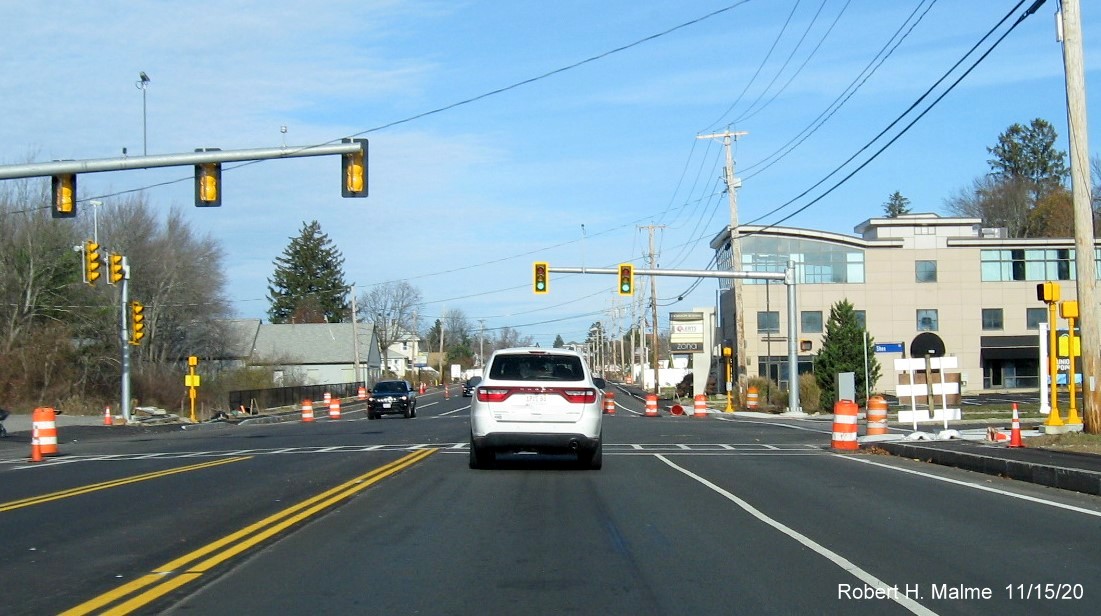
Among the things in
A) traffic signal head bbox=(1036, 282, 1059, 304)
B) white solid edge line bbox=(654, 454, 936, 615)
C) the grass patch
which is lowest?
white solid edge line bbox=(654, 454, 936, 615)

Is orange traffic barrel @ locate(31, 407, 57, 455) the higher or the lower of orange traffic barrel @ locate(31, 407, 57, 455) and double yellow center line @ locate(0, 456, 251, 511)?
the higher

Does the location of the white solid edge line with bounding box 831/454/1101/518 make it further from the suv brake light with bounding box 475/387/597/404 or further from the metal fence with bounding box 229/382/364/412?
the metal fence with bounding box 229/382/364/412

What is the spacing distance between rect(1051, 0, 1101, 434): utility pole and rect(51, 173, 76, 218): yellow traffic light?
1993 centimetres

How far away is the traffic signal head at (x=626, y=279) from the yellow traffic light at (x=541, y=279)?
2.83 meters

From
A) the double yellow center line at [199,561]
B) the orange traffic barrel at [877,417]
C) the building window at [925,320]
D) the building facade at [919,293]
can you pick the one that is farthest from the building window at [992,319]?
the double yellow center line at [199,561]

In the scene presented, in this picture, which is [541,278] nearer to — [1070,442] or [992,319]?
[1070,442]

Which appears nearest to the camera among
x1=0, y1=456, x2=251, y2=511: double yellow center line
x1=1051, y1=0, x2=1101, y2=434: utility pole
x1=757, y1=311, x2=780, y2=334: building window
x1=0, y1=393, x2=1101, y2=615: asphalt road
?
x1=0, y1=393, x2=1101, y2=615: asphalt road

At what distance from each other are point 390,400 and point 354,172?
26.3m

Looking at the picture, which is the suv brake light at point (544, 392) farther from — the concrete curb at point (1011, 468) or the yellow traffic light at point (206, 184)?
the yellow traffic light at point (206, 184)

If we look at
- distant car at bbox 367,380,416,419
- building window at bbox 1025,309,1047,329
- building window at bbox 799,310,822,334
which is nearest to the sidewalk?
distant car at bbox 367,380,416,419

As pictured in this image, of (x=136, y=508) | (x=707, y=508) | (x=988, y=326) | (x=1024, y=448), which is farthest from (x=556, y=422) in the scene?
(x=988, y=326)

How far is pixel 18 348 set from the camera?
4900cm

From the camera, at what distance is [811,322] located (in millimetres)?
74625

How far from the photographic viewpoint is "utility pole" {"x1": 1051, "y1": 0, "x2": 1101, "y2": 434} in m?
20.8
